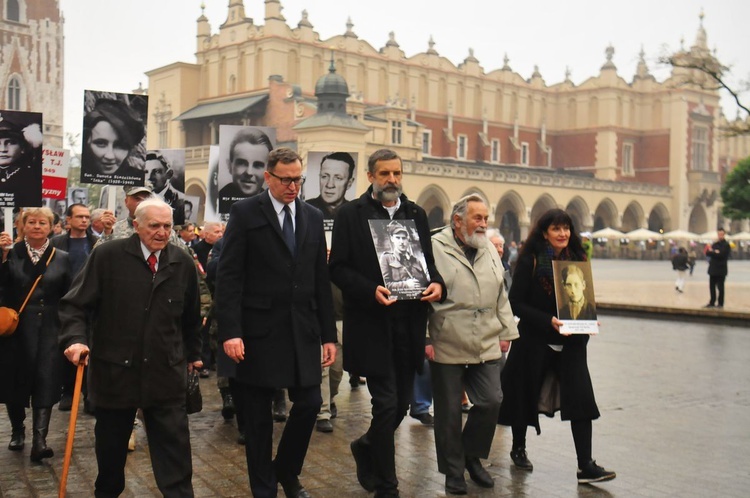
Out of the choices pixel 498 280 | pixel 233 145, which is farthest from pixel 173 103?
pixel 498 280

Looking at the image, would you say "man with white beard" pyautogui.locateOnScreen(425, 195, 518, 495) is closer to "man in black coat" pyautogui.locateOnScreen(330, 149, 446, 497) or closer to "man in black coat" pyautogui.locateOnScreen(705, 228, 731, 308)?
"man in black coat" pyautogui.locateOnScreen(330, 149, 446, 497)

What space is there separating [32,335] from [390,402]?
2702 millimetres

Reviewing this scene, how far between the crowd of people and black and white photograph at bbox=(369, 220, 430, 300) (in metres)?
0.01

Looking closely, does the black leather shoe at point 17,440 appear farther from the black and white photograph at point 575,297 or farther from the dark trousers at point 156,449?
the black and white photograph at point 575,297

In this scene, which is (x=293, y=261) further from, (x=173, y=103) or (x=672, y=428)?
(x=173, y=103)

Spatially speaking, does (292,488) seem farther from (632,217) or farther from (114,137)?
(632,217)

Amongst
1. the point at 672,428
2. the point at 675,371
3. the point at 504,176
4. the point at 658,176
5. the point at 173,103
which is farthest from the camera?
the point at 658,176

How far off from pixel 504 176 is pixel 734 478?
2172 inches

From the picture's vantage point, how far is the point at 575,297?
6.25m

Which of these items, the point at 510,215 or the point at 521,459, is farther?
the point at 510,215

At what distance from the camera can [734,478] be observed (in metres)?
6.17

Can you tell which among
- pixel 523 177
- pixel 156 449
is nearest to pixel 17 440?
pixel 156 449

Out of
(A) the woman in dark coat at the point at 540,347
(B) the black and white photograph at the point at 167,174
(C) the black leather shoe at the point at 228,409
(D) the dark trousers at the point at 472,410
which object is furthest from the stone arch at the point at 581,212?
(D) the dark trousers at the point at 472,410

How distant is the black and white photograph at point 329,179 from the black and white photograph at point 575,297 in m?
4.72
